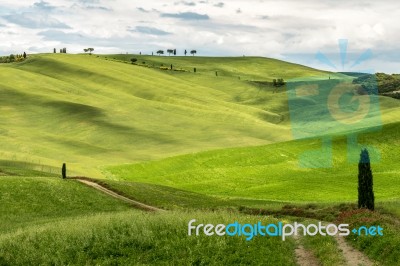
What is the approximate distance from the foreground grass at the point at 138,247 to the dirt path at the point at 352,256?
9.31 ft

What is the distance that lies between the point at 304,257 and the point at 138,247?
9.19 m

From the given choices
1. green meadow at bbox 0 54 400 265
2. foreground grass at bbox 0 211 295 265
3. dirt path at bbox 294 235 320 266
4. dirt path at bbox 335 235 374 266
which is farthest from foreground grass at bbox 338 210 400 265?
foreground grass at bbox 0 211 295 265

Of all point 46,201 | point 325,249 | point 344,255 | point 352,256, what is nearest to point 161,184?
point 46,201

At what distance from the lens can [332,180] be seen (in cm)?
9206

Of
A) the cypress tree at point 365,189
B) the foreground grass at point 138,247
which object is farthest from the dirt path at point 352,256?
the cypress tree at point 365,189

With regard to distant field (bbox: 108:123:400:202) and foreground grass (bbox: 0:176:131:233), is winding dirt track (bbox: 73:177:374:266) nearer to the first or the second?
foreground grass (bbox: 0:176:131:233)

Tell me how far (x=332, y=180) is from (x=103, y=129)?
297ft

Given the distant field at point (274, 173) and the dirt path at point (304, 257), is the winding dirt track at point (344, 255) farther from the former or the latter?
the distant field at point (274, 173)

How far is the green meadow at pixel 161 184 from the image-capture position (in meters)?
31.5

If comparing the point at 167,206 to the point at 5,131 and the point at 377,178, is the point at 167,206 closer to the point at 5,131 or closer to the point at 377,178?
the point at 377,178

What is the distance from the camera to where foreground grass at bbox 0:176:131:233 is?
53.5 metres

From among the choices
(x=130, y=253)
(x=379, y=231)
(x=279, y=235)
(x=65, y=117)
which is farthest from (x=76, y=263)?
(x=65, y=117)

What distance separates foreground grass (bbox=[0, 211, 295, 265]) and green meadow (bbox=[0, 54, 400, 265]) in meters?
0.08

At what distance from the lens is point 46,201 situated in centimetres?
5769
